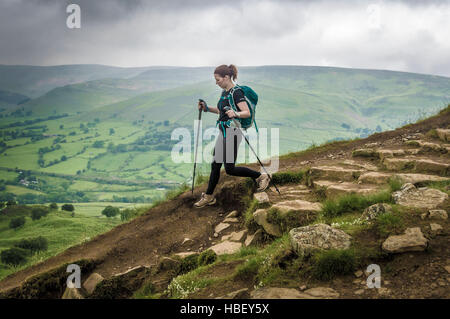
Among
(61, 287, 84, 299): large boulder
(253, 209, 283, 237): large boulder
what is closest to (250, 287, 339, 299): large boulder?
(253, 209, 283, 237): large boulder

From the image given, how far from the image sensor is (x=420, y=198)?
5.83m

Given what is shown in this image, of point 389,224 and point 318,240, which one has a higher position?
point 389,224

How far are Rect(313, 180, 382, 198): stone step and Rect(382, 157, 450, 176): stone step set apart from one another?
5.22 feet

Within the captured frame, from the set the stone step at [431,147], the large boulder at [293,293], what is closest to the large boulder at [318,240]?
the large boulder at [293,293]

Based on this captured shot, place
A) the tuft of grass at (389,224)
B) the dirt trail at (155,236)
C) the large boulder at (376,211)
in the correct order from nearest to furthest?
the tuft of grass at (389,224)
the large boulder at (376,211)
the dirt trail at (155,236)

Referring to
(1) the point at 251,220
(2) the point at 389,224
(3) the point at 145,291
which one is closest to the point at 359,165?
(1) the point at 251,220

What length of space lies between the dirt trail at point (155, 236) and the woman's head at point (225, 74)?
11.5 ft

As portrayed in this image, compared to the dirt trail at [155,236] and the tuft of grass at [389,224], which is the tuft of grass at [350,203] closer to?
the tuft of grass at [389,224]

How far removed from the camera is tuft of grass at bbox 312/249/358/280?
14.9ft

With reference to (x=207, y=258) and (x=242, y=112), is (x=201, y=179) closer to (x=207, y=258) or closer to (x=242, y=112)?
(x=242, y=112)

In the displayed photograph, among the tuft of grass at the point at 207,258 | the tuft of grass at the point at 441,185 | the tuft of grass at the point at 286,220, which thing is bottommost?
the tuft of grass at the point at 207,258

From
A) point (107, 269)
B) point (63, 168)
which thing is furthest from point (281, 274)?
point (63, 168)

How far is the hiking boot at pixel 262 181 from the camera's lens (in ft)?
31.4

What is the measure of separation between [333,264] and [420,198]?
8.14 feet
